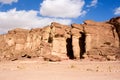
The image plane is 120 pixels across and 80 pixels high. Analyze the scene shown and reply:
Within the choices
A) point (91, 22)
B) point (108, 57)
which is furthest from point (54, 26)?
point (108, 57)

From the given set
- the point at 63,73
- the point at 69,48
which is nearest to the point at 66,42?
the point at 69,48

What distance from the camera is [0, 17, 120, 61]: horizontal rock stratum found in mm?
49031

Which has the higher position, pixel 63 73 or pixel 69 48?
pixel 69 48

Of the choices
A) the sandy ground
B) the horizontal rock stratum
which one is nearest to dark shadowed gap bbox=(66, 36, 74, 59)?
the horizontal rock stratum

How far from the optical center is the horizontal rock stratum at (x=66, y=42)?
161 ft

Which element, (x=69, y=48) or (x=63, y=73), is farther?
(x=69, y=48)

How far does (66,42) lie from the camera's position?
60.7 m

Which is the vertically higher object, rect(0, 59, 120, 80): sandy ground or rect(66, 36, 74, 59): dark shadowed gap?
rect(66, 36, 74, 59): dark shadowed gap

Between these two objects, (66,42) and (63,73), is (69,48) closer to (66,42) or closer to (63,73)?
(66,42)

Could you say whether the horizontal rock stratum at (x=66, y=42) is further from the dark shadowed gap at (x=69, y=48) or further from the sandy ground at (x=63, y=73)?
the sandy ground at (x=63, y=73)

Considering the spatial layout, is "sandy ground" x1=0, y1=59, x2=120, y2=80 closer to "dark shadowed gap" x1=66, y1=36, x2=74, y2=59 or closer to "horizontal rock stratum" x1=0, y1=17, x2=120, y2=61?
"horizontal rock stratum" x1=0, y1=17, x2=120, y2=61

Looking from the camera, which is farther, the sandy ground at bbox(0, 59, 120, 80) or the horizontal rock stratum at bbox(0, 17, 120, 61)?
the horizontal rock stratum at bbox(0, 17, 120, 61)

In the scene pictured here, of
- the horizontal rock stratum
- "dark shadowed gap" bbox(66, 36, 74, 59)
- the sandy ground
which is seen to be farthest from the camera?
"dark shadowed gap" bbox(66, 36, 74, 59)

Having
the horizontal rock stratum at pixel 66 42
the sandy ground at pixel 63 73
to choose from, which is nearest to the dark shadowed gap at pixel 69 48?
the horizontal rock stratum at pixel 66 42
